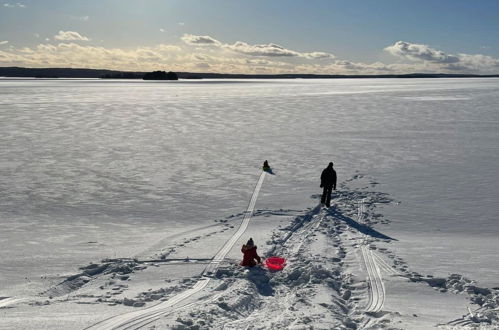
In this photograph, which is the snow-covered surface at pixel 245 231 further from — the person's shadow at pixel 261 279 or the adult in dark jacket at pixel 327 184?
the adult in dark jacket at pixel 327 184

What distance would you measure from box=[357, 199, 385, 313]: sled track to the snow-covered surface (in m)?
0.04

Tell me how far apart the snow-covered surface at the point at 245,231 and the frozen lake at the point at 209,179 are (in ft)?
0.27

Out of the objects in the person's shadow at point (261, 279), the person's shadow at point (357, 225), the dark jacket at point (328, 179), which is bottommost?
the person's shadow at point (261, 279)

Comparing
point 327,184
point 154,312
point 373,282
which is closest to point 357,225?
point 327,184

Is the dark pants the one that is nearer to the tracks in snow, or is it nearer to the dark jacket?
the dark jacket

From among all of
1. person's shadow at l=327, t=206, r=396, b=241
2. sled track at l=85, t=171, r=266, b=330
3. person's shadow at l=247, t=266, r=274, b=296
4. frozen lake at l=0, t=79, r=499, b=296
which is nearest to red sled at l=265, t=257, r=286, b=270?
person's shadow at l=247, t=266, r=274, b=296

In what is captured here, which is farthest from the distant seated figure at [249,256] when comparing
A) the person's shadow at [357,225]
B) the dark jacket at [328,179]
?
the dark jacket at [328,179]

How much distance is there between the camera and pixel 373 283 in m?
8.77

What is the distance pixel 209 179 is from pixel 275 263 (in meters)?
8.58

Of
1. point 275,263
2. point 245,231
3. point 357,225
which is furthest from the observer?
point 357,225

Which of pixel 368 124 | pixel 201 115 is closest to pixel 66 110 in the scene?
pixel 201 115

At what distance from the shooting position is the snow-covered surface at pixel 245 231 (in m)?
7.68

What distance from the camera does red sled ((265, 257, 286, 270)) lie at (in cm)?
939

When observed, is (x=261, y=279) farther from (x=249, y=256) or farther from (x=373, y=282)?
(x=373, y=282)
